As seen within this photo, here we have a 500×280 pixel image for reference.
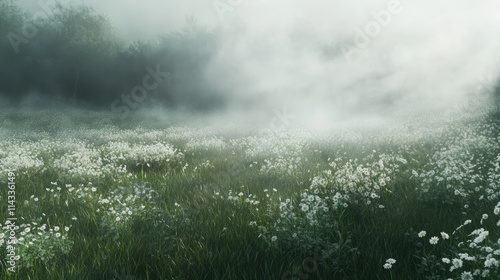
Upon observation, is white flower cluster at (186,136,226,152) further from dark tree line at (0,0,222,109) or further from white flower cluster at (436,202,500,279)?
dark tree line at (0,0,222,109)

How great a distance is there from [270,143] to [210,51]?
28.9 metres

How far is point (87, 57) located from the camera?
39375mm

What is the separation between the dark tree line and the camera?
3838 centimetres

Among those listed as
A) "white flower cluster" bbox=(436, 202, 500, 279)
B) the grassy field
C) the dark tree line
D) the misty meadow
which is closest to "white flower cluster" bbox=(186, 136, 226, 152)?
the misty meadow

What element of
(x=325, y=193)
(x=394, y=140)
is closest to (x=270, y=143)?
(x=394, y=140)

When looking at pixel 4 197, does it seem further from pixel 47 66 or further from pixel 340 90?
pixel 47 66

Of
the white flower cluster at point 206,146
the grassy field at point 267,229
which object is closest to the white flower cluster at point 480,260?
the grassy field at point 267,229

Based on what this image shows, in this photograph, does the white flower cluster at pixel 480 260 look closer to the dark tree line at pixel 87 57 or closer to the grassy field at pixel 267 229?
the grassy field at pixel 267 229

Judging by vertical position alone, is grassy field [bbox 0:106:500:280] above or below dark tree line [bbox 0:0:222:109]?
below

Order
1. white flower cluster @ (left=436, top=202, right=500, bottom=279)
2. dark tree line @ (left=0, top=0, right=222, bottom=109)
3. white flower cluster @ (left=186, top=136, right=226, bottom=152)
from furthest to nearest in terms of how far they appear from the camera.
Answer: dark tree line @ (left=0, top=0, right=222, bottom=109) < white flower cluster @ (left=186, top=136, right=226, bottom=152) < white flower cluster @ (left=436, top=202, right=500, bottom=279)

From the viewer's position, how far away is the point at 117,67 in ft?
130

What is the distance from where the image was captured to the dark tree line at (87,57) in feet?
126

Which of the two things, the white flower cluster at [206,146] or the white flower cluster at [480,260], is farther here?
the white flower cluster at [206,146]

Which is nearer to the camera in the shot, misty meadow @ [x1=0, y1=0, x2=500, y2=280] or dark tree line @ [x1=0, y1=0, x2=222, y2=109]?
misty meadow @ [x1=0, y1=0, x2=500, y2=280]
